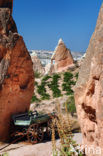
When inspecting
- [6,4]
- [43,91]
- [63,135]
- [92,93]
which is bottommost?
[63,135]

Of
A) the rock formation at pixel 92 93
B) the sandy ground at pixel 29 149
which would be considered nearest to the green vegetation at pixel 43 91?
the sandy ground at pixel 29 149

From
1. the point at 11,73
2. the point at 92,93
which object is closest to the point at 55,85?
the point at 11,73

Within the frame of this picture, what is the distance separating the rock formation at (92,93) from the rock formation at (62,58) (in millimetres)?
16389

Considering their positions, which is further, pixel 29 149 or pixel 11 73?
pixel 11 73

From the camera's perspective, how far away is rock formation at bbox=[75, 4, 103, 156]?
5.75 ft

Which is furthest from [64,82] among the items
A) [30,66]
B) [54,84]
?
[30,66]

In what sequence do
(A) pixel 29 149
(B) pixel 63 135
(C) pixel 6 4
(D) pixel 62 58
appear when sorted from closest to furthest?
(B) pixel 63 135 → (A) pixel 29 149 → (C) pixel 6 4 → (D) pixel 62 58

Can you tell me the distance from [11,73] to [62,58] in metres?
12.2

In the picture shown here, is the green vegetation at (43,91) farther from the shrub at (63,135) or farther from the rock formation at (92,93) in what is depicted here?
the rock formation at (92,93)

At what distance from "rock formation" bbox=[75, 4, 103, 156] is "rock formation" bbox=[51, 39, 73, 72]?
16.4 m

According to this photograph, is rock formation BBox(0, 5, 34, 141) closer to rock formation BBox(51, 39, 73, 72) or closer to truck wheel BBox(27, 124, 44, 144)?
truck wheel BBox(27, 124, 44, 144)

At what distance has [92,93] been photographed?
196 centimetres

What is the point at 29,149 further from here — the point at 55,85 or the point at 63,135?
the point at 55,85

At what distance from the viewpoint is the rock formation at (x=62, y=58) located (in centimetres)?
1861
